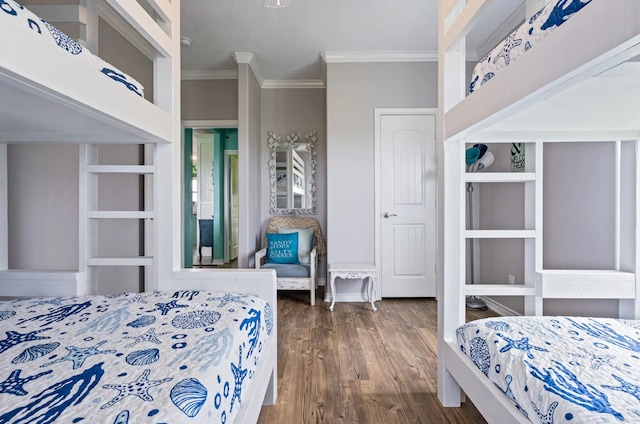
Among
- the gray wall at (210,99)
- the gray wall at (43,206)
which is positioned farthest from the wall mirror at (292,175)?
the gray wall at (43,206)

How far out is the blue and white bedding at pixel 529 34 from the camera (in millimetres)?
756

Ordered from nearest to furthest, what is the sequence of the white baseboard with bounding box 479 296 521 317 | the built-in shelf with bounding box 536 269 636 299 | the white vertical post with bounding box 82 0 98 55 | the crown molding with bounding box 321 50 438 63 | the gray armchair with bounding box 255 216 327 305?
the built-in shelf with bounding box 536 269 636 299 < the white vertical post with bounding box 82 0 98 55 < the white baseboard with bounding box 479 296 521 317 < the gray armchair with bounding box 255 216 327 305 < the crown molding with bounding box 321 50 438 63

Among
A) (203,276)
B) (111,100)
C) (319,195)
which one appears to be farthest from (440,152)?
(319,195)

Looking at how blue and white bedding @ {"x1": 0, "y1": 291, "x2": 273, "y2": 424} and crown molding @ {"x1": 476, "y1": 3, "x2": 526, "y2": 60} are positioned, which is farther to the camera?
crown molding @ {"x1": 476, "y1": 3, "x2": 526, "y2": 60}

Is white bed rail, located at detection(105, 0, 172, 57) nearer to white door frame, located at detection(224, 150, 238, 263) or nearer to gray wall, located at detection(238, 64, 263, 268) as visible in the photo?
gray wall, located at detection(238, 64, 263, 268)

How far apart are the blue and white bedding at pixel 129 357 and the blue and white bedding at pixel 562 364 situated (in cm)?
74

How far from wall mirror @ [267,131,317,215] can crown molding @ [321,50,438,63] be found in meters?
0.99

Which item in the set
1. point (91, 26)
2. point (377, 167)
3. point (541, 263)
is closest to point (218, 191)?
point (377, 167)

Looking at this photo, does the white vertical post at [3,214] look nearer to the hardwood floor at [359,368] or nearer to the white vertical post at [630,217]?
the hardwood floor at [359,368]

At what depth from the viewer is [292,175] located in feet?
13.9

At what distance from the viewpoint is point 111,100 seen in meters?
1.01

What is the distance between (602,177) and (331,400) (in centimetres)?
189

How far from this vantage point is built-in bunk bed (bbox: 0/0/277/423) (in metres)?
0.65

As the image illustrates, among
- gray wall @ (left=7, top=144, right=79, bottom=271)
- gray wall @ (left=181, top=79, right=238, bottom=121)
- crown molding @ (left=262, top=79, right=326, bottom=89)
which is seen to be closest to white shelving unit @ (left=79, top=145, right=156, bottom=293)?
gray wall @ (left=7, top=144, right=79, bottom=271)
